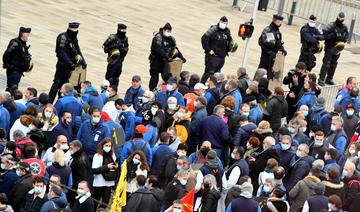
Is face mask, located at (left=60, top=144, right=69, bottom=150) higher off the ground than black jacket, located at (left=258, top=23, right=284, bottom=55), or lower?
lower

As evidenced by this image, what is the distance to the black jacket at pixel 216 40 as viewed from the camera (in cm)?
2995

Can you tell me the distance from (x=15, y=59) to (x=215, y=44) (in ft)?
16.9

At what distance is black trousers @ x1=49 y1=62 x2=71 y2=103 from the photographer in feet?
91.0

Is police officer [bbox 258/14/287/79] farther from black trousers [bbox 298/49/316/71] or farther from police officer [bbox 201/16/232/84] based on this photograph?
black trousers [bbox 298/49/316/71]

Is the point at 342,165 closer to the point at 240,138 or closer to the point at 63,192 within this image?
the point at 240,138

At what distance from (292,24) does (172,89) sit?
52.2 feet

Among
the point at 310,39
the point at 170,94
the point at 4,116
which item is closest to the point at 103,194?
the point at 4,116

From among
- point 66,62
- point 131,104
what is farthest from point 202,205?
point 66,62

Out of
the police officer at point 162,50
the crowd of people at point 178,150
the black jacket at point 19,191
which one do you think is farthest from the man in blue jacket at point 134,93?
the black jacket at point 19,191

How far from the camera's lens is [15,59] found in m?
27.1

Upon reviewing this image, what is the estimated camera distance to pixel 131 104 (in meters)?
25.5

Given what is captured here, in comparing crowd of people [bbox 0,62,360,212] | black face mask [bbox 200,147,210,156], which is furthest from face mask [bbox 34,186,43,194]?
black face mask [bbox 200,147,210,156]

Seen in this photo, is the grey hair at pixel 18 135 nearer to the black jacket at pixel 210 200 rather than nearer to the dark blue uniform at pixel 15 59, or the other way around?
the black jacket at pixel 210 200

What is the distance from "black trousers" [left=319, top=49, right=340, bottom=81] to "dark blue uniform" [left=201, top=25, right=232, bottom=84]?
3.61m
